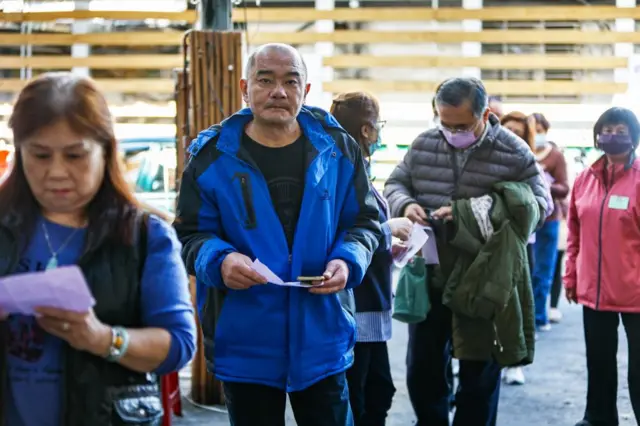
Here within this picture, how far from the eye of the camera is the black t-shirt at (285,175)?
3848 mm

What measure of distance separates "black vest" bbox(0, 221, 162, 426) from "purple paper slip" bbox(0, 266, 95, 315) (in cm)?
21

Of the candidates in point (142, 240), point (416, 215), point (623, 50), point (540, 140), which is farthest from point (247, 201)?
point (623, 50)

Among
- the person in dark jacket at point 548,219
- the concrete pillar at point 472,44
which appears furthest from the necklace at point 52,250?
the concrete pillar at point 472,44

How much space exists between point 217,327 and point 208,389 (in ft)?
10.3

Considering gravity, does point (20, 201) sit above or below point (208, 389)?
above

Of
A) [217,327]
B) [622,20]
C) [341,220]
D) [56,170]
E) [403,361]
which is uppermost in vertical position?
[622,20]

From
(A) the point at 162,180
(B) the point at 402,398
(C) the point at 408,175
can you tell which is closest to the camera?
(C) the point at 408,175

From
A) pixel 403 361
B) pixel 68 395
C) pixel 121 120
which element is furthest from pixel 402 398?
pixel 121 120

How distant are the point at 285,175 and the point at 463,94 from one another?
5.60 ft

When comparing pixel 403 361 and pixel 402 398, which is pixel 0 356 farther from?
pixel 403 361

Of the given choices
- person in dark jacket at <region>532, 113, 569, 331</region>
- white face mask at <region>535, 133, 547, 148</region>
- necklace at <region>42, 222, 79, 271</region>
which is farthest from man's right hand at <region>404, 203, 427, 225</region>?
white face mask at <region>535, 133, 547, 148</region>

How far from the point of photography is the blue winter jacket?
3.80 metres

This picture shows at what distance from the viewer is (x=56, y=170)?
249 cm

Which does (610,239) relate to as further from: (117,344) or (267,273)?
(117,344)
